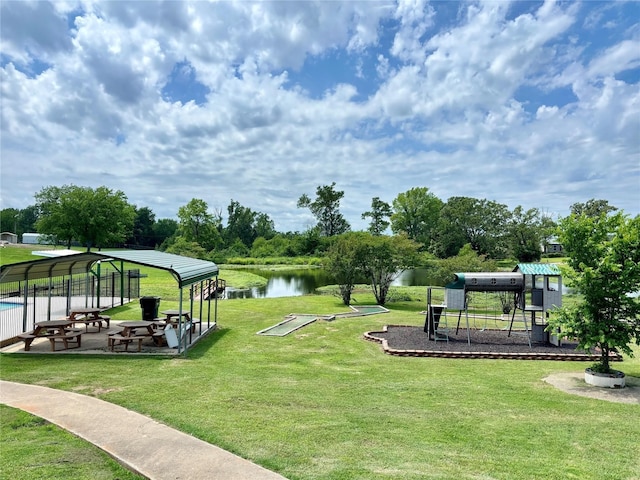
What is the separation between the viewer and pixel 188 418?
19.5 feet

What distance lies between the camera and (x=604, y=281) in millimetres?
8109

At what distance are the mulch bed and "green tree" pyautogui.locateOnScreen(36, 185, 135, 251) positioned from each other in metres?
40.9

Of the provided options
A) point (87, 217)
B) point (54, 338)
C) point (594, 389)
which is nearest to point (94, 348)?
point (54, 338)

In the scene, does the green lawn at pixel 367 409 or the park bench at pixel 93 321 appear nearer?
the green lawn at pixel 367 409

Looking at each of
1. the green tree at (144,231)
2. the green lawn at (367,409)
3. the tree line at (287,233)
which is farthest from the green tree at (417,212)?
the green lawn at (367,409)

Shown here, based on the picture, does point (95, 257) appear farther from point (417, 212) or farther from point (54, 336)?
point (417, 212)

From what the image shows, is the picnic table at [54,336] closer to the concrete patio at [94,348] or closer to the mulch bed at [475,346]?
the concrete patio at [94,348]

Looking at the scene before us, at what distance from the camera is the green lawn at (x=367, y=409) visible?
187 inches

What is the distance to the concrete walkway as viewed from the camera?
442cm

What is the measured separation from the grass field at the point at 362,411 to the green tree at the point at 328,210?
69668 mm

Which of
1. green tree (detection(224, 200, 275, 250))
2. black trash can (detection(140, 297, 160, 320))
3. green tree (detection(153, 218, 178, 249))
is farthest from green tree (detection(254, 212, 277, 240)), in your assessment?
black trash can (detection(140, 297, 160, 320))

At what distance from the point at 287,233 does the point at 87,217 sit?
53.3 m

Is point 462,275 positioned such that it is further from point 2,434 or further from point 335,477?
point 2,434

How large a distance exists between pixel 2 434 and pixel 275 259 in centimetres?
6032
